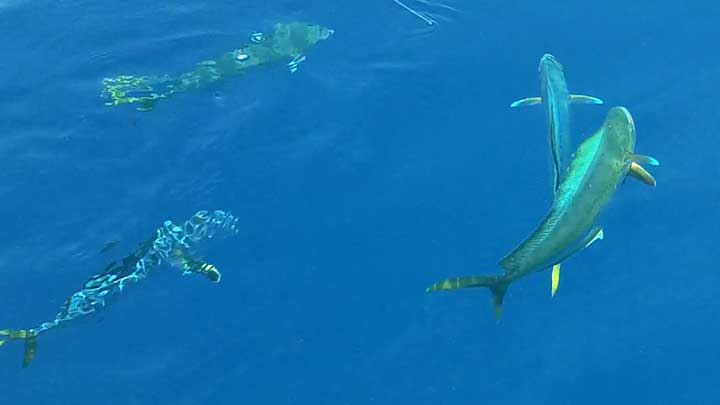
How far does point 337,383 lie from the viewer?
5.47 meters

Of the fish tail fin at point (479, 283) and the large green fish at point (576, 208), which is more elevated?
the large green fish at point (576, 208)

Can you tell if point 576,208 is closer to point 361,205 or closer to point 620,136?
point 620,136

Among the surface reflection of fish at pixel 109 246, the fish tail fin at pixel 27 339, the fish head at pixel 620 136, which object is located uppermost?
the fish head at pixel 620 136

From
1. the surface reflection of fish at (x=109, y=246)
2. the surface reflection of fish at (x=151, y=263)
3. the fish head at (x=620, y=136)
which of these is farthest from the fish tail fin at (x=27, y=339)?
the fish head at (x=620, y=136)

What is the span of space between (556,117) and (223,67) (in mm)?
3482

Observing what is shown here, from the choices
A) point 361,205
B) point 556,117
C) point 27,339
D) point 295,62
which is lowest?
point 27,339

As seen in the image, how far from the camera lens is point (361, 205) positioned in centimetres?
624

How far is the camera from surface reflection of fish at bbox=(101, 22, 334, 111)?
7141 millimetres

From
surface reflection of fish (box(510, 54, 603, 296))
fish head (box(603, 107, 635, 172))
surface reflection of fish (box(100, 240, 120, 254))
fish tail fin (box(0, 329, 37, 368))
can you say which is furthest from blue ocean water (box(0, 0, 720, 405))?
fish head (box(603, 107, 635, 172))

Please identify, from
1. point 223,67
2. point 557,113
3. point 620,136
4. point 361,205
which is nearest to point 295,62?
point 223,67

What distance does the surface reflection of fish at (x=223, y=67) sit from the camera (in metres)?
7.14

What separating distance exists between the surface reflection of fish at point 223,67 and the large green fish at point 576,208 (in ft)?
11.1

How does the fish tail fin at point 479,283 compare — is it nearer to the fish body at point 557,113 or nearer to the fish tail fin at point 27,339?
the fish body at point 557,113

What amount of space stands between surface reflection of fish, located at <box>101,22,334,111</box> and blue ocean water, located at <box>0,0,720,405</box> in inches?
4.4
